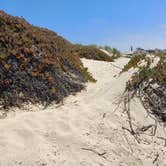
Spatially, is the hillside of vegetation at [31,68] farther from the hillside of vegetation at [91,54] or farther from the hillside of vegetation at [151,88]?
the hillside of vegetation at [91,54]

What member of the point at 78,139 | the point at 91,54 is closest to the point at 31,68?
the point at 78,139

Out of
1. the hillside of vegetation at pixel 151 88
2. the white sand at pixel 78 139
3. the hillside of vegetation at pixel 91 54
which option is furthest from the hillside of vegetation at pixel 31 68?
the hillside of vegetation at pixel 91 54

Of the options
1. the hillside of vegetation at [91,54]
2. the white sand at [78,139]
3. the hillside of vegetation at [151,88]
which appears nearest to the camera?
the white sand at [78,139]

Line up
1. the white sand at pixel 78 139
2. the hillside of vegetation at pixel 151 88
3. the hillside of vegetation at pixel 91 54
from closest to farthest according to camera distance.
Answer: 1. the white sand at pixel 78 139
2. the hillside of vegetation at pixel 151 88
3. the hillside of vegetation at pixel 91 54

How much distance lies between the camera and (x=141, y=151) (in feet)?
22.1

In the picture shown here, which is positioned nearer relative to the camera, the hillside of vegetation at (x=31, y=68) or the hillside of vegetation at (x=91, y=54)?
the hillside of vegetation at (x=31, y=68)

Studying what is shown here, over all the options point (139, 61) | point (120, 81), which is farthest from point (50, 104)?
point (139, 61)

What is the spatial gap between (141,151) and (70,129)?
1.34 metres

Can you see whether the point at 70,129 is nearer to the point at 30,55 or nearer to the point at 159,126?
the point at 159,126

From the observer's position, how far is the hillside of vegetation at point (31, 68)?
8234mm

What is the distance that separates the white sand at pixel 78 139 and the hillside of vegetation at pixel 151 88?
0.23 metres

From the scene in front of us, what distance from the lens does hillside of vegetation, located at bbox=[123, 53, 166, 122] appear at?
8.15 meters

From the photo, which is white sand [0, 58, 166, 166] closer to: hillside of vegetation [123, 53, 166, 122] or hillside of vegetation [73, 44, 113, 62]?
hillside of vegetation [123, 53, 166, 122]

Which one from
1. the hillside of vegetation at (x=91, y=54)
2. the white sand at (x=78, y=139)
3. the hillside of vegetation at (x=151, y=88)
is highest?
the hillside of vegetation at (x=91, y=54)
